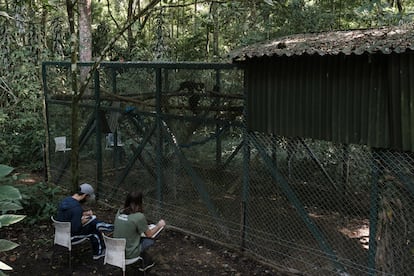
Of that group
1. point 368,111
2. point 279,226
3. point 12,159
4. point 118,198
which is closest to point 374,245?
point 368,111

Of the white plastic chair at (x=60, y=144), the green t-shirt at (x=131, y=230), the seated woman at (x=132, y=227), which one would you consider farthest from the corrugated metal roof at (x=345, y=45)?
the white plastic chair at (x=60, y=144)

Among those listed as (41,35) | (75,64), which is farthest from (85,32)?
(75,64)

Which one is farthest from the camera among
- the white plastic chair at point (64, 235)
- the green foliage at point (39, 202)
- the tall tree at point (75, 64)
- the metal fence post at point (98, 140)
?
the metal fence post at point (98, 140)

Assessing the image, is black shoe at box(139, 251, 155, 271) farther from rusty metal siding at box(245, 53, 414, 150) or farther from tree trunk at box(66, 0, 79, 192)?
tree trunk at box(66, 0, 79, 192)

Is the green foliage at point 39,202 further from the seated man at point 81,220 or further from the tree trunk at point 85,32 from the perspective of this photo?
the tree trunk at point 85,32

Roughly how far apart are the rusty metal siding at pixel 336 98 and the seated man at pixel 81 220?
2378 millimetres

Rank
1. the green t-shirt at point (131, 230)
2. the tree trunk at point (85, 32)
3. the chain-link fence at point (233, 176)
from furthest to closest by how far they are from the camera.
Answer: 1. the tree trunk at point (85, 32)
2. the chain-link fence at point (233, 176)
3. the green t-shirt at point (131, 230)

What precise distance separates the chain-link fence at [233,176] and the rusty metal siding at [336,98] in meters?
0.28

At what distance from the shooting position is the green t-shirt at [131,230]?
511 cm

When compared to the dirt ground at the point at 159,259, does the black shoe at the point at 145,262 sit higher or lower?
higher

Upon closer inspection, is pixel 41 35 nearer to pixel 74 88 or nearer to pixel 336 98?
pixel 74 88

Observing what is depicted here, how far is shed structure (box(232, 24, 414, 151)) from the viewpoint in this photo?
430 cm

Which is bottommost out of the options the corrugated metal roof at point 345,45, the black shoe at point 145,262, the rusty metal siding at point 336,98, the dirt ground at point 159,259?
the dirt ground at point 159,259

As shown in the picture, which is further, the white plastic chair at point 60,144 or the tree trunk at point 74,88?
the white plastic chair at point 60,144
